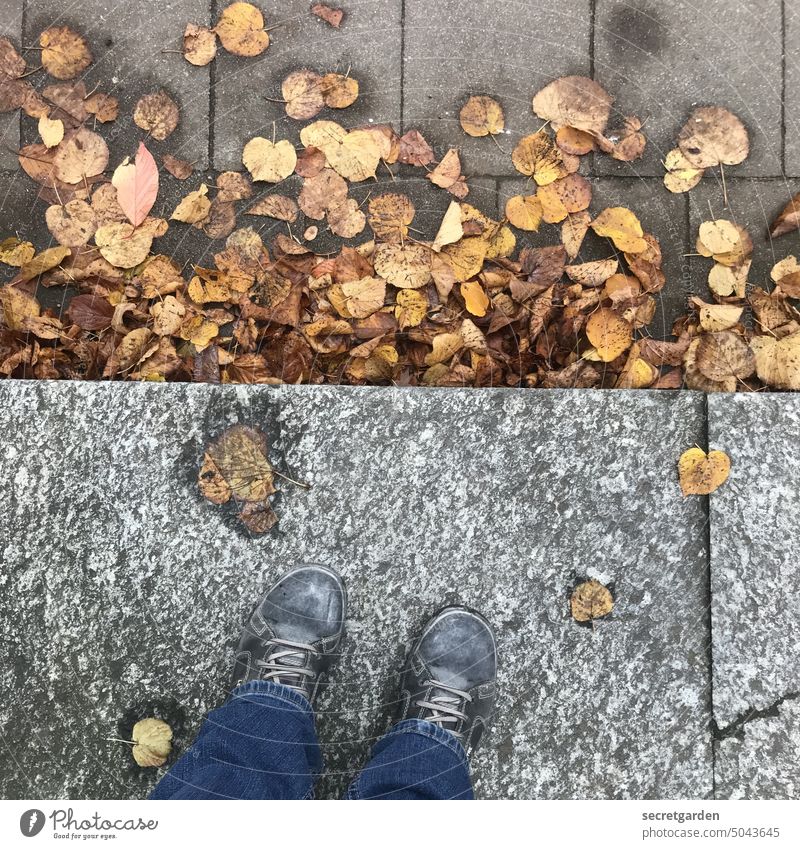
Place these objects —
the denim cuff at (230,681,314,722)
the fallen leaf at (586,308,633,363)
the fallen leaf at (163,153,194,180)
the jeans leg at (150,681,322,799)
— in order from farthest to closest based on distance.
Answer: the fallen leaf at (163,153,194,180), the fallen leaf at (586,308,633,363), the denim cuff at (230,681,314,722), the jeans leg at (150,681,322,799)

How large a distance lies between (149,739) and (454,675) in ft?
2.45

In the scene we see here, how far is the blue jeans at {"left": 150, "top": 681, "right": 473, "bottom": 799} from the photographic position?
4.91ft

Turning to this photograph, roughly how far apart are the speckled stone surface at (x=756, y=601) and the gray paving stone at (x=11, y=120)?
77.1 inches

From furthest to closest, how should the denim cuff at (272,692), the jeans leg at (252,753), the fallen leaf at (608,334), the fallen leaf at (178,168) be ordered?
1. the fallen leaf at (178,168)
2. the fallen leaf at (608,334)
3. the denim cuff at (272,692)
4. the jeans leg at (252,753)

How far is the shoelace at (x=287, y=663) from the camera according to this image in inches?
65.1

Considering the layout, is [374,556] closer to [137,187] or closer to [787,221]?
[137,187]

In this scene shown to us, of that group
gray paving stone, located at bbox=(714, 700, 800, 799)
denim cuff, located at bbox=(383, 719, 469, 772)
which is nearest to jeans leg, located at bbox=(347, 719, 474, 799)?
denim cuff, located at bbox=(383, 719, 469, 772)

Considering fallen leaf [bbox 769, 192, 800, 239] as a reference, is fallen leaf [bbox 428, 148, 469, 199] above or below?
above

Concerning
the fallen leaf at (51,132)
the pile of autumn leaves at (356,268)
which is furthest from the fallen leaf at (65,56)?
the fallen leaf at (51,132)

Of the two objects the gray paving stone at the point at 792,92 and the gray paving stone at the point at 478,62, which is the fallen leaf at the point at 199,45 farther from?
the gray paving stone at the point at 792,92

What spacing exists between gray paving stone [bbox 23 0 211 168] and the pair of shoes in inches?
45.8

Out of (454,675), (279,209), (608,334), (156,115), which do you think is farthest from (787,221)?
(156,115)

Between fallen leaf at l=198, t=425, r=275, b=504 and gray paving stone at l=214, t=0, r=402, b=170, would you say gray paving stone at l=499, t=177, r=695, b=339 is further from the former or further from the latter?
fallen leaf at l=198, t=425, r=275, b=504

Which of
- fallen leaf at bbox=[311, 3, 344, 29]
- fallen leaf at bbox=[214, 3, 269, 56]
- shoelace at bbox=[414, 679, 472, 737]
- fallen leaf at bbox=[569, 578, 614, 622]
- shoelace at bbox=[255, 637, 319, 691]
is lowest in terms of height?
shoelace at bbox=[414, 679, 472, 737]
